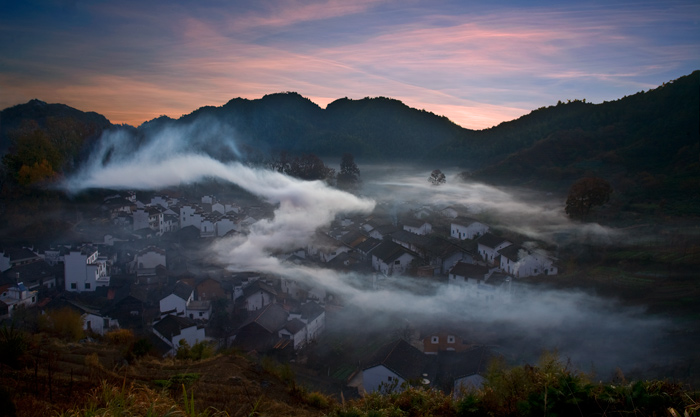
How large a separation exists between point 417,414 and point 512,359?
848 centimetres

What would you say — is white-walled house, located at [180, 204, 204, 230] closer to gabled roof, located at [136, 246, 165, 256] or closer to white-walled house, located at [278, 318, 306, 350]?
gabled roof, located at [136, 246, 165, 256]

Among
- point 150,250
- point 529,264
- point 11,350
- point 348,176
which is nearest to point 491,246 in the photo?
point 529,264

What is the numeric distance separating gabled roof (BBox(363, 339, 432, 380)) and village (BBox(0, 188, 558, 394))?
36 mm

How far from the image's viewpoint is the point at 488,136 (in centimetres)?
4569

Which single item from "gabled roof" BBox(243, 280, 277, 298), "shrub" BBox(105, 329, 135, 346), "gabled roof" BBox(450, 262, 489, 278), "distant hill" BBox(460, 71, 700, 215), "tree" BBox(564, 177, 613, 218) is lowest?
"gabled roof" BBox(243, 280, 277, 298)

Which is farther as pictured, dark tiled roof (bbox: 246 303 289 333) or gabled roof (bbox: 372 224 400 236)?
gabled roof (bbox: 372 224 400 236)

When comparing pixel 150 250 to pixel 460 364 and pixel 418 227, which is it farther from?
pixel 460 364

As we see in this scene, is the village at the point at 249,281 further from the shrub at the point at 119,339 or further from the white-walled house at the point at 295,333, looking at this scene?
the shrub at the point at 119,339

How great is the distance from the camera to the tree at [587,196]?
19.4 m

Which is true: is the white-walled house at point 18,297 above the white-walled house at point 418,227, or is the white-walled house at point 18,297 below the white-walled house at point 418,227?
below

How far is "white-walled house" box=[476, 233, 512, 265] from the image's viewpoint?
18.7 metres

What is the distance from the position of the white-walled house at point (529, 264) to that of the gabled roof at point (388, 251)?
4171 mm

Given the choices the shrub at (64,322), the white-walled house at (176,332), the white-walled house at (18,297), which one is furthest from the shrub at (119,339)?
the white-walled house at (18,297)

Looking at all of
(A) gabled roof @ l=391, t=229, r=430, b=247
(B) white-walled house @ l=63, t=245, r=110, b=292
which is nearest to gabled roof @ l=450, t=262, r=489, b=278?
(A) gabled roof @ l=391, t=229, r=430, b=247
